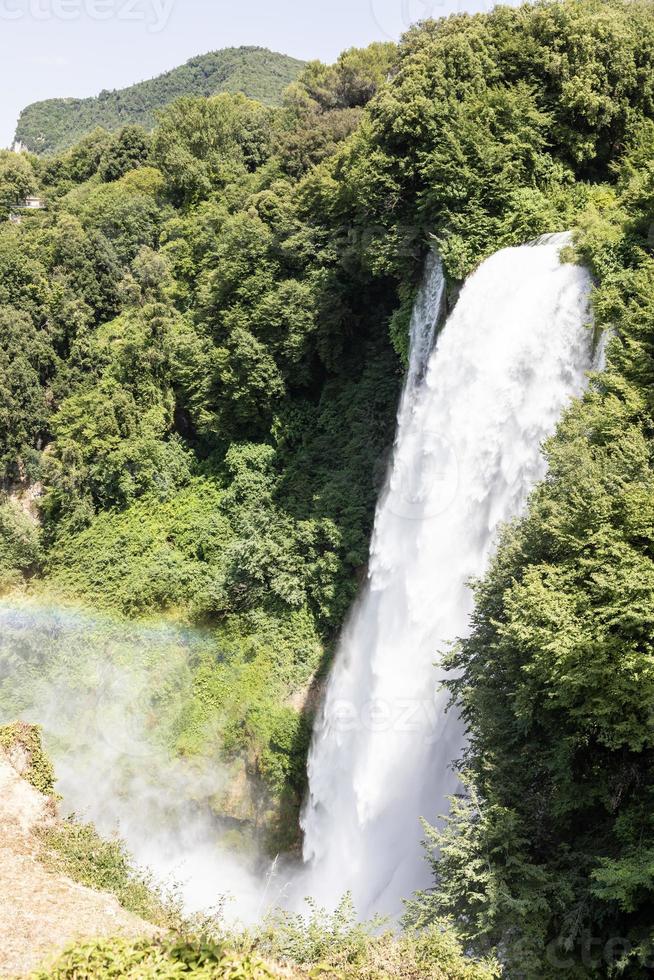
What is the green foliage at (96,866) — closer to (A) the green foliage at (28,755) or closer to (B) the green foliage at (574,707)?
(A) the green foliage at (28,755)

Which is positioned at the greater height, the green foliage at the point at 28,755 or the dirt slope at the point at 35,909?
the green foliage at the point at 28,755

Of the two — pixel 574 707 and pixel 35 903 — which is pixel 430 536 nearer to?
pixel 574 707

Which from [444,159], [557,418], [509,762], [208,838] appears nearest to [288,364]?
[444,159]

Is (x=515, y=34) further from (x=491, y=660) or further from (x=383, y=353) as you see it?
(x=491, y=660)

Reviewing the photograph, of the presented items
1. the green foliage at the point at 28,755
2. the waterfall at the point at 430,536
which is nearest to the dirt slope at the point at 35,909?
the green foliage at the point at 28,755

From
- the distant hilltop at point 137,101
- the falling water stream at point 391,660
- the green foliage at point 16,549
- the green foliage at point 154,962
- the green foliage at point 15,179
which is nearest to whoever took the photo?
the green foliage at point 154,962
